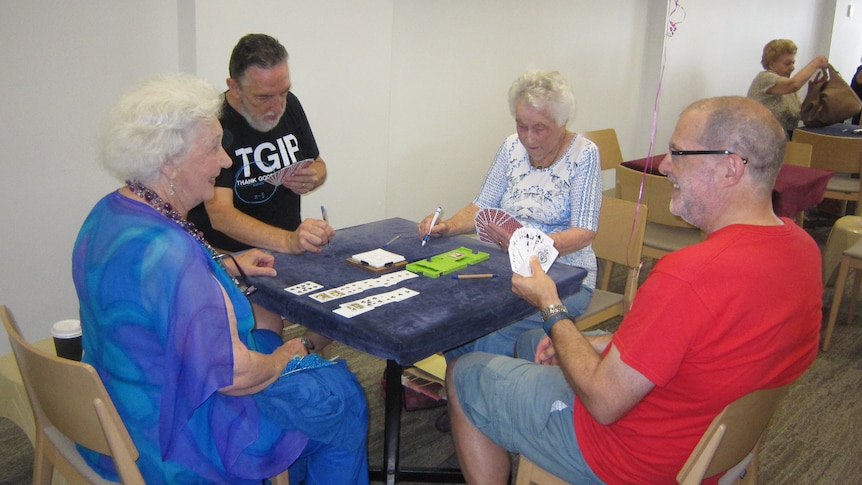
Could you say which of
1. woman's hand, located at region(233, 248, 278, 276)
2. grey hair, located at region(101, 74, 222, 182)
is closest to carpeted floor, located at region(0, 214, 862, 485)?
woman's hand, located at region(233, 248, 278, 276)

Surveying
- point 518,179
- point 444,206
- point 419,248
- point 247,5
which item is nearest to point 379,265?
point 419,248

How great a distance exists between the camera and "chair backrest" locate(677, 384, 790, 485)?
1.38 meters

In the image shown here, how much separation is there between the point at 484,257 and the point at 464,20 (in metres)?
2.52

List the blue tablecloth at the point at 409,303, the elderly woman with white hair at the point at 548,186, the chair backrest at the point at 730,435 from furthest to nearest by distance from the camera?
the elderly woman with white hair at the point at 548,186, the blue tablecloth at the point at 409,303, the chair backrest at the point at 730,435

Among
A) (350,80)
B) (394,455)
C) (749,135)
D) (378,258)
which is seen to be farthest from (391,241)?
(350,80)

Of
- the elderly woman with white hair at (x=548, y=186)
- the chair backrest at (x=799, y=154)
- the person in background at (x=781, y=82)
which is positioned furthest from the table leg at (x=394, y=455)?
the person in background at (x=781, y=82)

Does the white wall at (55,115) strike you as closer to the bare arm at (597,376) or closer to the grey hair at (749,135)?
the bare arm at (597,376)

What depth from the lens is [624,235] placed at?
3.03 metres

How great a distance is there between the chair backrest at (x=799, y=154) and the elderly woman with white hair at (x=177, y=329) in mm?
4352

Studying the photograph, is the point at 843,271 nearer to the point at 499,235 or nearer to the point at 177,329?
the point at 499,235

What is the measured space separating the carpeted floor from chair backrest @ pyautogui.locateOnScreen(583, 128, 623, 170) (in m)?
1.94

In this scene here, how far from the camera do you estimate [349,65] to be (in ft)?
12.0

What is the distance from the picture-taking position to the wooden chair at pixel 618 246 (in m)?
2.95

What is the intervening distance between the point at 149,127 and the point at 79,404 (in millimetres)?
643
